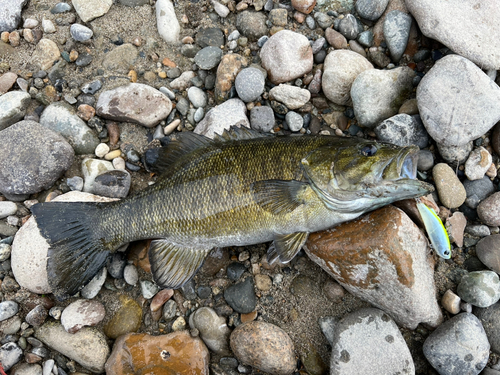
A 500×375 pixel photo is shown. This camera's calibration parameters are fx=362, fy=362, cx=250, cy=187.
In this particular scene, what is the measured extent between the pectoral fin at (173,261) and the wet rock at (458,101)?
289 centimetres

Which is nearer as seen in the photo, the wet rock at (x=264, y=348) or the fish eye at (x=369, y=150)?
the fish eye at (x=369, y=150)

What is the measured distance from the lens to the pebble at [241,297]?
13.2 feet

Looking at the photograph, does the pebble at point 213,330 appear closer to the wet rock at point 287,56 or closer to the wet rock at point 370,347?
the wet rock at point 370,347

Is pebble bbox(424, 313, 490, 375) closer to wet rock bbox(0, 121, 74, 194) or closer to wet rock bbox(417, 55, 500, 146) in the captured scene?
wet rock bbox(417, 55, 500, 146)

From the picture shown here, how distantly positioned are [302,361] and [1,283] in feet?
11.4

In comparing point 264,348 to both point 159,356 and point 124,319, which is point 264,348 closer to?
point 159,356

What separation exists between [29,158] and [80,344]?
2156 mm

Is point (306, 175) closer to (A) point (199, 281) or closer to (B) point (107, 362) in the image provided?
(A) point (199, 281)

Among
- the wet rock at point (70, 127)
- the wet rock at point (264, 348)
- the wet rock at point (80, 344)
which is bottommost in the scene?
the wet rock at point (80, 344)

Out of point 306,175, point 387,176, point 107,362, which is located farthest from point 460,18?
point 107,362

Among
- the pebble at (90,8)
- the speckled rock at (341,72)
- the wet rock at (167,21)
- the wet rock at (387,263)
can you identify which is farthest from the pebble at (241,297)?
the pebble at (90,8)

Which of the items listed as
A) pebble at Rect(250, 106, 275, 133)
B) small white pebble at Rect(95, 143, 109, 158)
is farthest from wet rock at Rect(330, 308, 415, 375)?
small white pebble at Rect(95, 143, 109, 158)

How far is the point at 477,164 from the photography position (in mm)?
4062

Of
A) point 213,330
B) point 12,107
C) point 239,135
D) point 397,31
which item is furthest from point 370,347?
point 12,107
